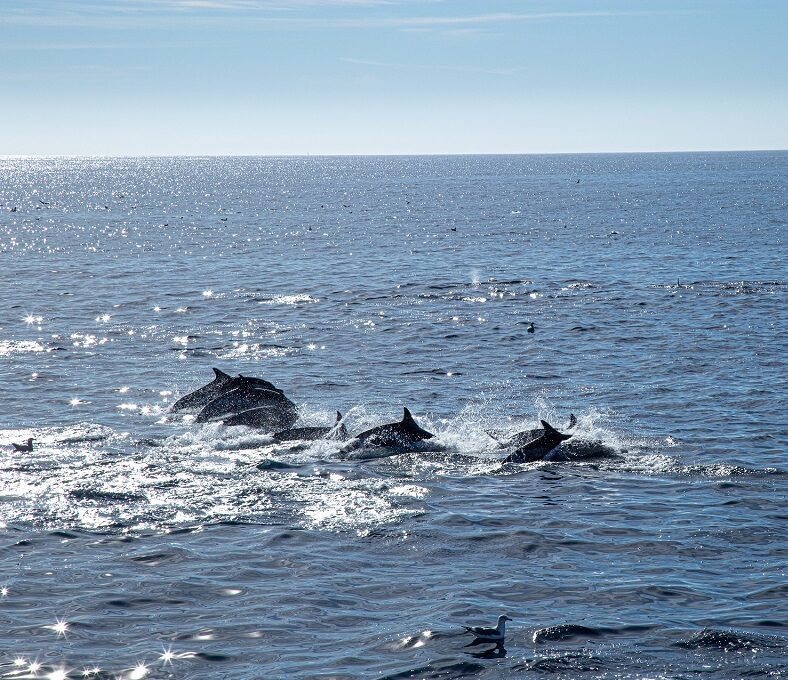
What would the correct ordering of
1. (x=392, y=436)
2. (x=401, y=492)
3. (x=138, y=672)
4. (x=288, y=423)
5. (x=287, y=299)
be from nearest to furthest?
(x=138, y=672) < (x=401, y=492) < (x=392, y=436) < (x=288, y=423) < (x=287, y=299)

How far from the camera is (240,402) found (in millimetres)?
29938

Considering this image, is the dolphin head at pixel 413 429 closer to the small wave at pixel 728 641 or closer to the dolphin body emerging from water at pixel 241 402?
the dolphin body emerging from water at pixel 241 402

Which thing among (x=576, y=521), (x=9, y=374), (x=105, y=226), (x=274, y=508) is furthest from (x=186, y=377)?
(x=105, y=226)

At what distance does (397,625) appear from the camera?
53.0 ft

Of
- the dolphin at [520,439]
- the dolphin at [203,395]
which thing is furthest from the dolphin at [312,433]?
the dolphin at [520,439]

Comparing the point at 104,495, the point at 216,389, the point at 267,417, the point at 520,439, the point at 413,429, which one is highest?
the point at 216,389

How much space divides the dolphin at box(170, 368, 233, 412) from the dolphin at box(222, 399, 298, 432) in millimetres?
1802

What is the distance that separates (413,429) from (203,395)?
792 cm

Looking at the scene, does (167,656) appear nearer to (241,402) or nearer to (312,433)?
(312,433)

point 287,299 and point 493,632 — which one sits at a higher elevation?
point 287,299

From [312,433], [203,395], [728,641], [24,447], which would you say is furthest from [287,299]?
[728,641]

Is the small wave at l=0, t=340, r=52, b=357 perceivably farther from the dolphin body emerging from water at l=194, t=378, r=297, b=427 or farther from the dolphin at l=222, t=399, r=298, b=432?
the dolphin at l=222, t=399, r=298, b=432

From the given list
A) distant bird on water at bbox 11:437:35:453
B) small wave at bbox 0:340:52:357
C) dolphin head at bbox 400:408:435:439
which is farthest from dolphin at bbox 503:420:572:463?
small wave at bbox 0:340:52:357

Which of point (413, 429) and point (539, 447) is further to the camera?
point (413, 429)
